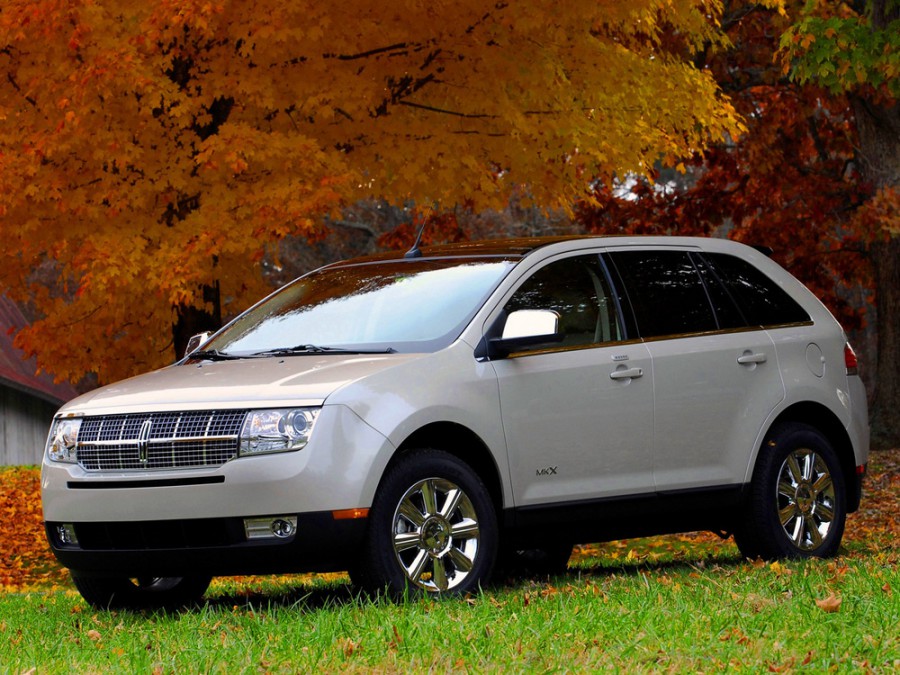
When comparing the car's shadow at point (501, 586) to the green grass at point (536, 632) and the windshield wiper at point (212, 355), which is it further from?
the windshield wiper at point (212, 355)

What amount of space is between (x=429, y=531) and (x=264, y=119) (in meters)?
7.25

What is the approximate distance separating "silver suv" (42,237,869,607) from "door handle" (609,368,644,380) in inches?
0.6

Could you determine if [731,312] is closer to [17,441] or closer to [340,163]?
[340,163]

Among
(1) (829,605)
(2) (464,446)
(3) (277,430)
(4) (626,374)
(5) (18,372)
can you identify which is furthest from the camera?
(5) (18,372)

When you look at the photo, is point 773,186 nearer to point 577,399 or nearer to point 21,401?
point 577,399

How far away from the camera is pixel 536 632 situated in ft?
19.3

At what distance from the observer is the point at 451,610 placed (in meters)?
6.62

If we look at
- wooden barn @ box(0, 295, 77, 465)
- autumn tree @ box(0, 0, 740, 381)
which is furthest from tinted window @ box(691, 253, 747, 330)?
wooden barn @ box(0, 295, 77, 465)

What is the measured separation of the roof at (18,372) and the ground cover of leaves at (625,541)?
52.2ft

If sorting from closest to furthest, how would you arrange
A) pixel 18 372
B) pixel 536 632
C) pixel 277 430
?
pixel 536 632 < pixel 277 430 < pixel 18 372

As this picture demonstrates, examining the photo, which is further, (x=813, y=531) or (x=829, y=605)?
(x=813, y=531)

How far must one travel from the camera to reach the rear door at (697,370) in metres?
8.41

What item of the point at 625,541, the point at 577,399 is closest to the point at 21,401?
the point at 625,541

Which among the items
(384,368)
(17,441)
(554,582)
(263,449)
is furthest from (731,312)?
(17,441)
